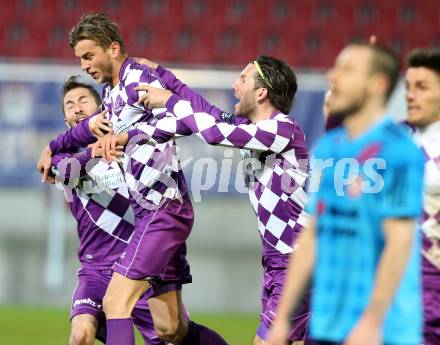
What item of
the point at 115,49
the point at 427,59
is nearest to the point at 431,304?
the point at 427,59

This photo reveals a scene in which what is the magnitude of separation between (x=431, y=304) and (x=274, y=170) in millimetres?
1282

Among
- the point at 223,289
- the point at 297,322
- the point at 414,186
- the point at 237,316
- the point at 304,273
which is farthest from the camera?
the point at 223,289

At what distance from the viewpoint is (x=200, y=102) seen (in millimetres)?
5195

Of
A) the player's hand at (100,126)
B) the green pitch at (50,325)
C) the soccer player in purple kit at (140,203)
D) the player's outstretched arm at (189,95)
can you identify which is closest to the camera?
the soccer player in purple kit at (140,203)

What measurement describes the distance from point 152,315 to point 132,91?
Result: 1.23 metres

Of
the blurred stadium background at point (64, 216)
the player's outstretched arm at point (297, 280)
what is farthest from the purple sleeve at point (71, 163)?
the blurred stadium background at point (64, 216)

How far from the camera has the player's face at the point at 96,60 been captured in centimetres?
512

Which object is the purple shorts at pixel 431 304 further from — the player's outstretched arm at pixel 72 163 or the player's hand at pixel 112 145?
the player's outstretched arm at pixel 72 163

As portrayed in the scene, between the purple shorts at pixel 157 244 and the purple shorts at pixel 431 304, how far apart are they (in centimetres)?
160

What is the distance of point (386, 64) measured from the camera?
110 inches

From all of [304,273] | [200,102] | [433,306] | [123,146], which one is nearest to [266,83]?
[200,102]

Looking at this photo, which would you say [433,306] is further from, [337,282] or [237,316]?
[237,316]

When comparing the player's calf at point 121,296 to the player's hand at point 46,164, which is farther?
the player's hand at point 46,164

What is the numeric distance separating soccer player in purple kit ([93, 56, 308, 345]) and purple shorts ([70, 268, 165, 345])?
897 millimetres
